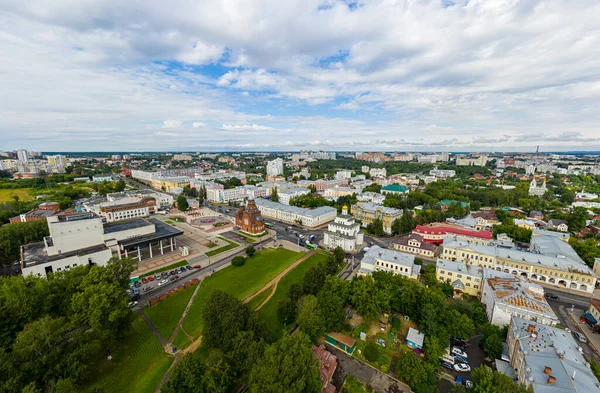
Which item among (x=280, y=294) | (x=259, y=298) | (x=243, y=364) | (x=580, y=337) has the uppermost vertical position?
(x=243, y=364)

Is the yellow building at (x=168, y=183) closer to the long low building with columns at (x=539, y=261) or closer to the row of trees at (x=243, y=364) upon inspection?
the row of trees at (x=243, y=364)

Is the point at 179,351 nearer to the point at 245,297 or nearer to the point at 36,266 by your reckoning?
the point at 245,297

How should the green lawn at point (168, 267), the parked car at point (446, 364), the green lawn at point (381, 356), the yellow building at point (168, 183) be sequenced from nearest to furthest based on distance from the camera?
the parked car at point (446, 364) → the green lawn at point (381, 356) → the green lawn at point (168, 267) → the yellow building at point (168, 183)

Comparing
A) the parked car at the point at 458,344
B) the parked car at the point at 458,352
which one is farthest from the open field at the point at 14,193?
the parked car at the point at 458,352

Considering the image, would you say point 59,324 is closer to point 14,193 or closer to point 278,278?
point 278,278

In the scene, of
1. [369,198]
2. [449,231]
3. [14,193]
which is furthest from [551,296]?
[14,193]

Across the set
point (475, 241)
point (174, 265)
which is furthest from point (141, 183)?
point (475, 241)
